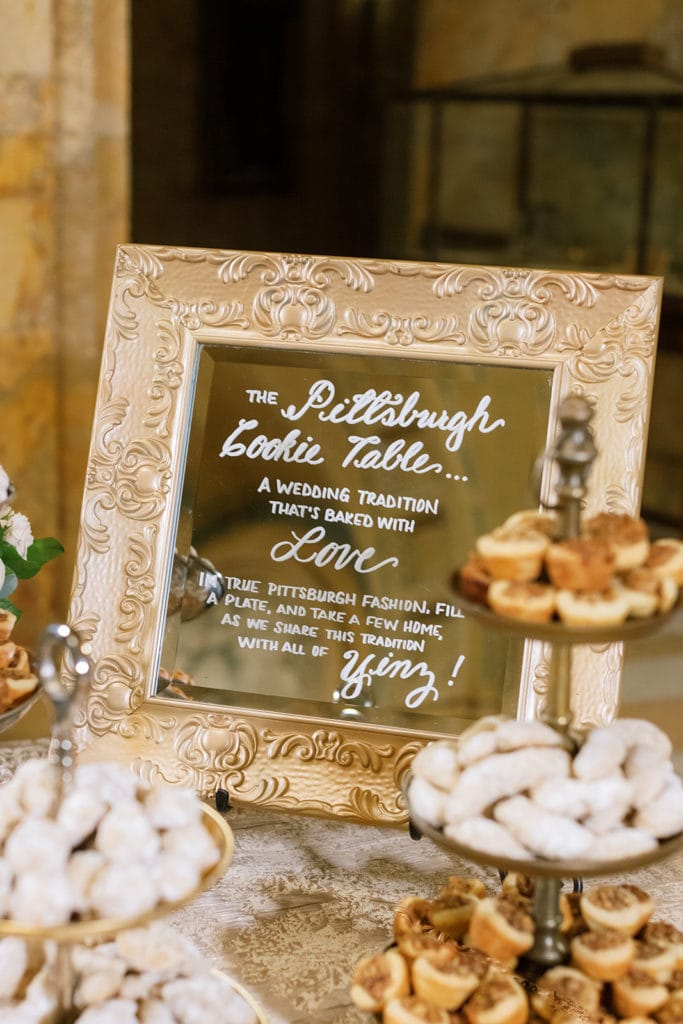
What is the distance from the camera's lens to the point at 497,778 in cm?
98

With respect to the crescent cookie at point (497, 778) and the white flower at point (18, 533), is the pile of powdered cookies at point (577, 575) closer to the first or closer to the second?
the crescent cookie at point (497, 778)

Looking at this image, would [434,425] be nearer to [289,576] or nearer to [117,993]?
[289,576]

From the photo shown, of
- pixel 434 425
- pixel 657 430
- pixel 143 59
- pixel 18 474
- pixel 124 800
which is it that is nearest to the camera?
pixel 124 800

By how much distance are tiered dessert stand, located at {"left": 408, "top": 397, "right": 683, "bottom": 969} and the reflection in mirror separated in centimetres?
29

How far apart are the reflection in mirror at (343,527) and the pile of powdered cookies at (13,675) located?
0.59 ft

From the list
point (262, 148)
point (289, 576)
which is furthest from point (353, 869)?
point (262, 148)

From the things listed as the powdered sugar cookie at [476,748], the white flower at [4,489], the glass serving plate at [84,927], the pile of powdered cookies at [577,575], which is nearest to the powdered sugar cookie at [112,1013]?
the glass serving plate at [84,927]

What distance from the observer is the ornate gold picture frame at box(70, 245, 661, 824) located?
52.8 inches

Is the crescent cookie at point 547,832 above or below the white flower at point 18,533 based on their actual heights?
below

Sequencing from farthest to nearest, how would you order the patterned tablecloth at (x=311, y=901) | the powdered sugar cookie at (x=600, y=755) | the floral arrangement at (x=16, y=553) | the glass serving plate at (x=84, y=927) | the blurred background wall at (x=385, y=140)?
the blurred background wall at (x=385, y=140)
the floral arrangement at (x=16, y=553)
the patterned tablecloth at (x=311, y=901)
the powdered sugar cookie at (x=600, y=755)
the glass serving plate at (x=84, y=927)

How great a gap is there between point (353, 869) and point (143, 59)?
148 inches

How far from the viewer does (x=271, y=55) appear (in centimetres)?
485

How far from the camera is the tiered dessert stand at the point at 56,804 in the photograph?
0.88 meters

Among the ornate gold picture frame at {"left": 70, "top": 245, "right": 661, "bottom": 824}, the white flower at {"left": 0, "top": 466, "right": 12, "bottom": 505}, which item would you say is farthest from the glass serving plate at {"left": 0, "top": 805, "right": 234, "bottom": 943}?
the white flower at {"left": 0, "top": 466, "right": 12, "bottom": 505}
